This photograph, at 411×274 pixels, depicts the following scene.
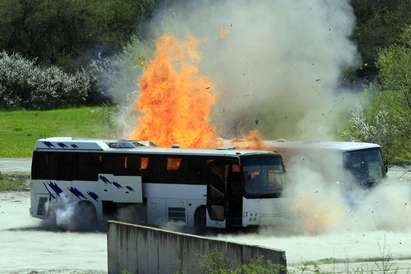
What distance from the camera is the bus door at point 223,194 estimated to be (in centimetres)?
2614

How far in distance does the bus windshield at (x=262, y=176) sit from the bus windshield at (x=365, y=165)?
7.08 ft

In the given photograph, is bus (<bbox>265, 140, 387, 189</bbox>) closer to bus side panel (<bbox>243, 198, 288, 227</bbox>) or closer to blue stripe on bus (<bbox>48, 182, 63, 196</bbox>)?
bus side panel (<bbox>243, 198, 288, 227</bbox>)

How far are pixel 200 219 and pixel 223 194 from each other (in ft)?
3.38

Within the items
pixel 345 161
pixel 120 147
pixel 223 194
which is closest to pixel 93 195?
pixel 120 147

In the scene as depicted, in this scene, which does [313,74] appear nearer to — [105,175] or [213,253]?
[105,175]

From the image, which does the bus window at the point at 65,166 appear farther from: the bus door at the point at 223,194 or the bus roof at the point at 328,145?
the bus roof at the point at 328,145

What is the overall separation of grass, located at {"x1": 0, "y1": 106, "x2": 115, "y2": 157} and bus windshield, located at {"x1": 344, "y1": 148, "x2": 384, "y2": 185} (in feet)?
82.6

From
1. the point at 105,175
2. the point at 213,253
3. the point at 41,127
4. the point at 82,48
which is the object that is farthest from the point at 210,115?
the point at 82,48

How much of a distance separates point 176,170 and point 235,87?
9.29 meters

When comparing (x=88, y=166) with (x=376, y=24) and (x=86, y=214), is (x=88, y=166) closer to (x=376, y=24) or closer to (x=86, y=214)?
(x=86, y=214)

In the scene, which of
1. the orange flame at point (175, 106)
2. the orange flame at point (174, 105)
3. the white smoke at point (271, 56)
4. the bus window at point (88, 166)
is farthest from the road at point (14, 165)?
the bus window at point (88, 166)

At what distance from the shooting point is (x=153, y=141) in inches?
1254

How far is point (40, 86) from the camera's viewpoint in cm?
7475

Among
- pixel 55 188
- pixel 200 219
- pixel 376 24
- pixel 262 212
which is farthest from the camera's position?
pixel 376 24
